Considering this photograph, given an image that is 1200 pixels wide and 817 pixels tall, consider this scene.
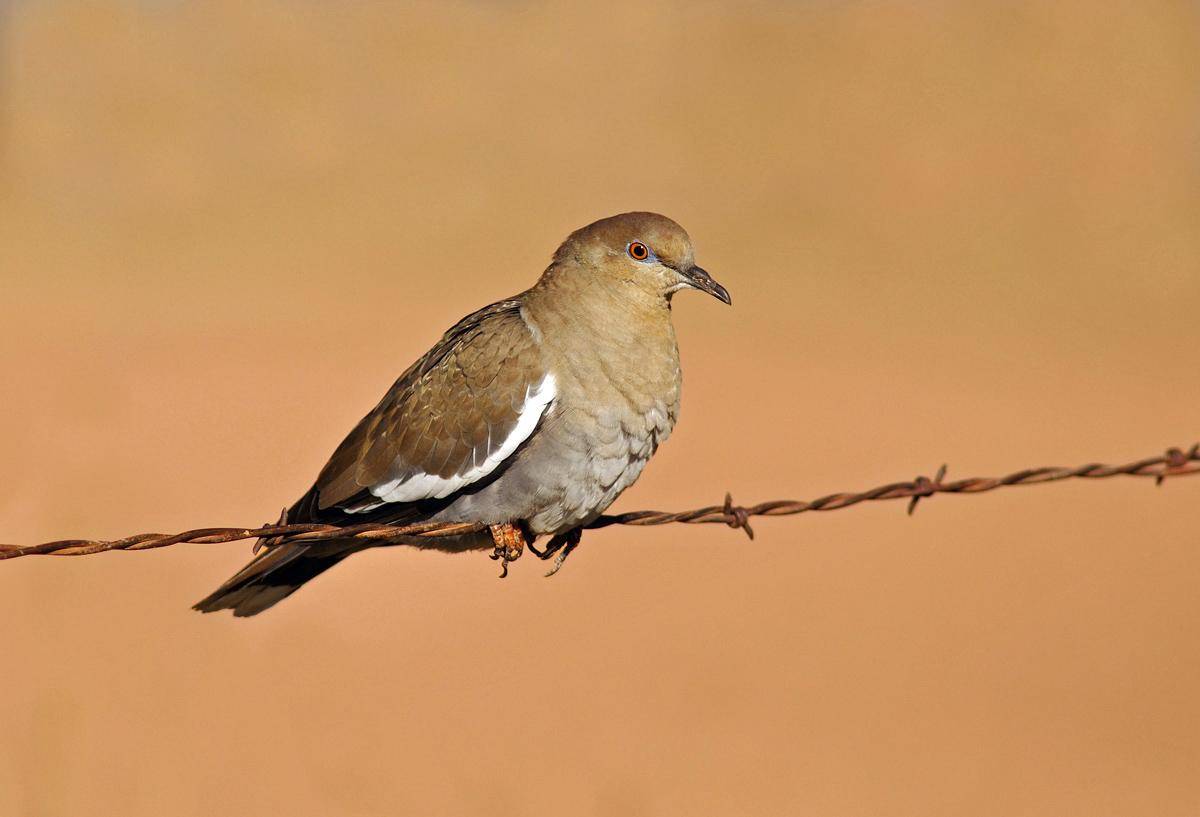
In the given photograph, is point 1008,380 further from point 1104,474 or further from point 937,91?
point 937,91

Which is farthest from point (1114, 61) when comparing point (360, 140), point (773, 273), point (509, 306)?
point (509, 306)

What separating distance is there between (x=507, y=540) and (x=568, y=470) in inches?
15.8

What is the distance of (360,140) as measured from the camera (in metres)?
38.3

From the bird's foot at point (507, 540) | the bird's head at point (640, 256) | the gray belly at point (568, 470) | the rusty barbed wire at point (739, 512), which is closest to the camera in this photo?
the rusty barbed wire at point (739, 512)

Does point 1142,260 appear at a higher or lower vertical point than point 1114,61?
lower

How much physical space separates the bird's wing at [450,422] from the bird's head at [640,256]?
35 cm

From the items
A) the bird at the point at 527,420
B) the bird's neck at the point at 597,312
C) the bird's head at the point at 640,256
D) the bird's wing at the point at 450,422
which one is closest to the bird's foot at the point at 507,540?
the bird at the point at 527,420

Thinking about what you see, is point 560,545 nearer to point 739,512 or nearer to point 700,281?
point 700,281

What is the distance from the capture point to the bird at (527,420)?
497 cm

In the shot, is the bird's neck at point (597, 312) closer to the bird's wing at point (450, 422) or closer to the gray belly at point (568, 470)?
the bird's wing at point (450, 422)

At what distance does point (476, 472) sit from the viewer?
5.04 metres

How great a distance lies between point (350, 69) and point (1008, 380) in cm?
2724

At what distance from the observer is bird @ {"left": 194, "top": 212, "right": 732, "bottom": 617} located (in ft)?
16.3

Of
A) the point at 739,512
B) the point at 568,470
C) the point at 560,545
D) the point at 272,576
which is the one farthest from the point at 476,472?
the point at 739,512
